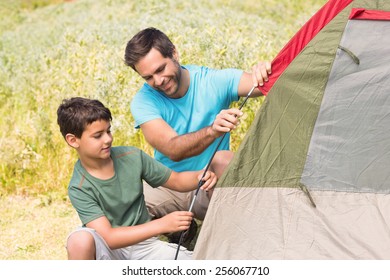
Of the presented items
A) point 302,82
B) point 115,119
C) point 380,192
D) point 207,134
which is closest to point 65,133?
point 207,134

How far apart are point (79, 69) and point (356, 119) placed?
10.5 ft

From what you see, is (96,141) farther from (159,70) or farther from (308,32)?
(308,32)

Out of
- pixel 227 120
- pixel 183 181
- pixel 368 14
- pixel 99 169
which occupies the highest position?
pixel 368 14

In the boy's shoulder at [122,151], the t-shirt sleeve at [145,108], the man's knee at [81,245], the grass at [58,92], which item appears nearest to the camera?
the man's knee at [81,245]

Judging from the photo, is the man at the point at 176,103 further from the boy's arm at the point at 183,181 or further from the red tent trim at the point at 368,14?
the red tent trim at the point at 368,14

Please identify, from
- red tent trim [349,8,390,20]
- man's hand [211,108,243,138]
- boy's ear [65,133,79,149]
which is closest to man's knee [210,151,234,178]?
man's hand [211,108,243,138]

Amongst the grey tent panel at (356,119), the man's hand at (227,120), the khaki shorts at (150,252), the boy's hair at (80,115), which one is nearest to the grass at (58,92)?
the khaki shorts at (150,252)

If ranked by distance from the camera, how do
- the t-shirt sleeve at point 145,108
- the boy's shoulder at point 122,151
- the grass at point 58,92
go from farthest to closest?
1. the grass at point 58,92
2. the t-shirt sleeve at point 145,108
3. the boy's shoulder at point 122,151

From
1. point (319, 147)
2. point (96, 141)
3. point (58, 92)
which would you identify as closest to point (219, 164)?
point (319, 147)

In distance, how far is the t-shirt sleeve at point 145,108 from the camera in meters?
3.89

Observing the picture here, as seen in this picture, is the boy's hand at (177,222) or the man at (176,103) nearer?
the boy's hand at (177,222)

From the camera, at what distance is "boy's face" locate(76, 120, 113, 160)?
3.46 metres

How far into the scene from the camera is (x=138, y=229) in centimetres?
336

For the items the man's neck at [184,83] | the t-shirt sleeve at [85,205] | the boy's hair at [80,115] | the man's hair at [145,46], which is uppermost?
the man's hair at [145,46]
